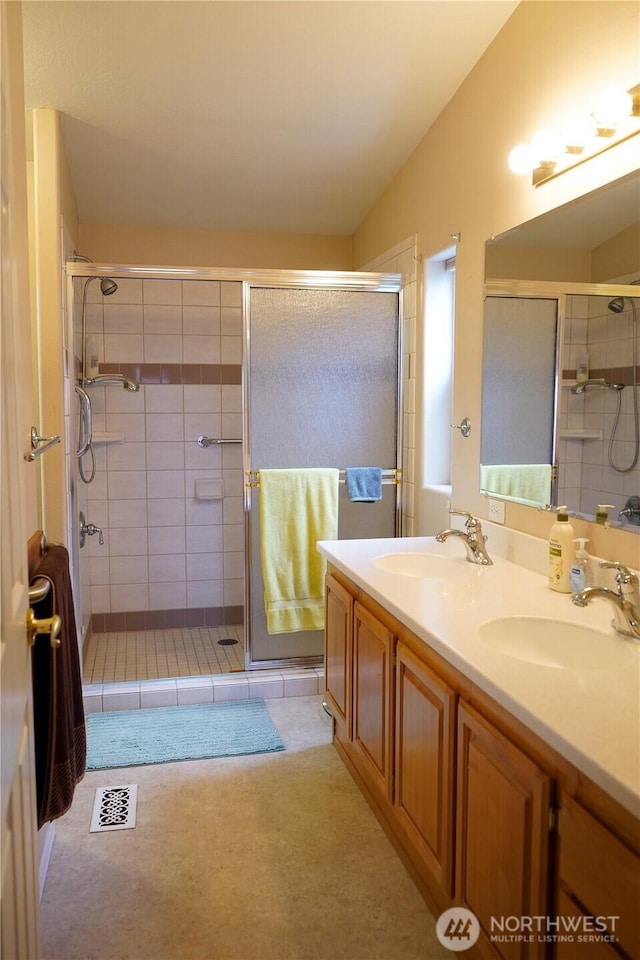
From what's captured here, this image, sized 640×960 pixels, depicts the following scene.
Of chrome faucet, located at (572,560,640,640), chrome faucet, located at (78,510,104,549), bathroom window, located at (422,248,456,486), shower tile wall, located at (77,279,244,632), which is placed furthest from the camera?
shower tile wall, located at (77,279,244,632)

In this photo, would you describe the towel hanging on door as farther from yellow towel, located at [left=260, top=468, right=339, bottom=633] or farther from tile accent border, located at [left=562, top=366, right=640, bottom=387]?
tile accent border, located at [left=562, top=366, right=640, bottom=387]

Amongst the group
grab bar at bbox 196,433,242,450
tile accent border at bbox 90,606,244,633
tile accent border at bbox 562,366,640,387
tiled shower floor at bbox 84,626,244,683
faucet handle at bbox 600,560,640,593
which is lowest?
tiled shower floor at bbox 84,626,244,683

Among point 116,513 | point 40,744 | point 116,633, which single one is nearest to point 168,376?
point 116,513

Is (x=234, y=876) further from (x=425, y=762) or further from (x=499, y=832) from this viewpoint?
(x=499, y=832)

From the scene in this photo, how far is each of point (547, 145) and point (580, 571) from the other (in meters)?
1.24

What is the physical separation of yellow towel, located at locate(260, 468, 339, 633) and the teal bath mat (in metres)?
0.43

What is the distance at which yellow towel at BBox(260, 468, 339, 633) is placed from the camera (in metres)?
3.20

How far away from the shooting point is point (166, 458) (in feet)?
13.6

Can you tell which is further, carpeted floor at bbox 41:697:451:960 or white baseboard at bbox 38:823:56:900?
white baseboard at bbox 38:823:56:900

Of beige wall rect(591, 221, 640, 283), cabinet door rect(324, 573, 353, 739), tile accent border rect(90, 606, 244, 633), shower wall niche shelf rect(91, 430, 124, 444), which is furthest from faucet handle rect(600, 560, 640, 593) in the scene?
shower wall niche shelf rect(91, 430, 124, 444)

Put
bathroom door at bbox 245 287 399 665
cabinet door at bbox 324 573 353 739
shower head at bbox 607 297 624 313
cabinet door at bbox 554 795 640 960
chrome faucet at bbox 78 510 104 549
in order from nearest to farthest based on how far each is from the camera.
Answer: cabinet door at bbox 554 795 640 960 < shower head at bbox 607 297 624 313 < cabinet door at bbox 324 573 353 739 < bathroom door at bbox 245 287 399 665 < chrome faucet at bbox 78 510 104 549

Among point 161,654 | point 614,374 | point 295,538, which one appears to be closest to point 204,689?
point 161,654

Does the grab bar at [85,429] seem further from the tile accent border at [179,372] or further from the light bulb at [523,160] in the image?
the light bulb at [523,160]

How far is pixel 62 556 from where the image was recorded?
1.84m
